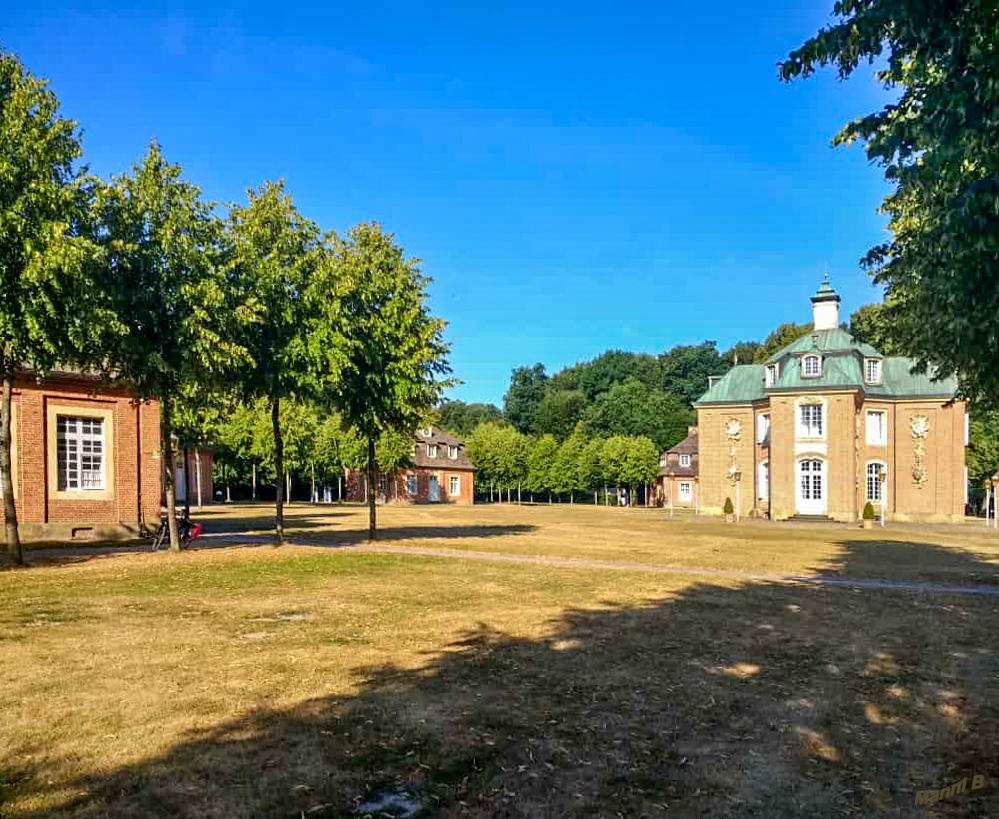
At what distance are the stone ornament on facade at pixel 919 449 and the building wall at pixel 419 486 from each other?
44994 mm

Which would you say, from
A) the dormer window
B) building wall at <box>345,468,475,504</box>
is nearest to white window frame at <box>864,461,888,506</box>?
the dormer window

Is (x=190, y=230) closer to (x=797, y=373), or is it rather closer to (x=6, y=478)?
(x=6, y=478)

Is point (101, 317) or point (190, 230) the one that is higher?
point (190, 230)

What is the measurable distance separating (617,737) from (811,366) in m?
47.7

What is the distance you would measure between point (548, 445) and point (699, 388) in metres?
34.3

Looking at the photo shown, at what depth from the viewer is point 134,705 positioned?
644cm

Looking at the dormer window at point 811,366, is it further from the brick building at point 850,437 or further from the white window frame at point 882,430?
the white window frame at point 882,430

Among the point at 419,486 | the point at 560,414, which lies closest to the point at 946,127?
the point at 419,486

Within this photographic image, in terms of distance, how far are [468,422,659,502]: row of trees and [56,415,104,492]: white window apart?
5920 cm

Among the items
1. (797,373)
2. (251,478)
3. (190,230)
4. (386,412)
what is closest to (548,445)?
(251,478)

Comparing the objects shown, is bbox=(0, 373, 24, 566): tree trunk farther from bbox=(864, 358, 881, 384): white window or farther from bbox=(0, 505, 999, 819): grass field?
bbox=(864, 358, 881, 384): white window

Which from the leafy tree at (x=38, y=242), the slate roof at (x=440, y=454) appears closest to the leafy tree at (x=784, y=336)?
the slate roof at (x=440, y=454)

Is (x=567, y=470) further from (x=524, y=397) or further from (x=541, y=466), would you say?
(x=524, y=397)

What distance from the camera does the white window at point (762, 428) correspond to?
171ft
